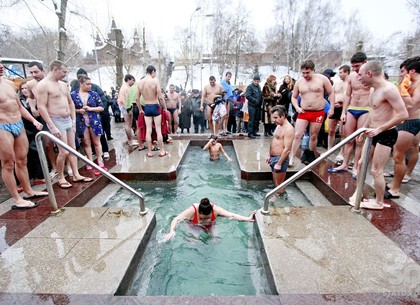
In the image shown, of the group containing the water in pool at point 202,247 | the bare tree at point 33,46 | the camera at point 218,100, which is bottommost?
the water in pool at point 202,247

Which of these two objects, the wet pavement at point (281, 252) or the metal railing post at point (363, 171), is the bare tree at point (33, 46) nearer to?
the wet pavement at point (281, 252)

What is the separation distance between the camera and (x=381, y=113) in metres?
3.20

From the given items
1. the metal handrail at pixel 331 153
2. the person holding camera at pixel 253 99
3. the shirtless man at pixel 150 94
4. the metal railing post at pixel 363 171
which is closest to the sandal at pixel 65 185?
the shirtless man at pixel 150 94

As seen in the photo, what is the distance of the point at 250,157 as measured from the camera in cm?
628

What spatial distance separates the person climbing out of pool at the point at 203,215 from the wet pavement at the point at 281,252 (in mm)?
367

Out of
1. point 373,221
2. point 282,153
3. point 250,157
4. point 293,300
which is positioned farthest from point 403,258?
point 250,157

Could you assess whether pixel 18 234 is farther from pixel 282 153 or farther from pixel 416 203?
pixel 416 203

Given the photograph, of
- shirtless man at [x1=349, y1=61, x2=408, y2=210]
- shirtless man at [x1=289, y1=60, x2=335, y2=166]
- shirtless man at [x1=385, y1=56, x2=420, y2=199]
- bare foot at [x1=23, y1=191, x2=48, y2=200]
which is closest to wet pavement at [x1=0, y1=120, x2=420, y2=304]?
bare foot at [x1=23, y1=191, x2=48, y2=200]

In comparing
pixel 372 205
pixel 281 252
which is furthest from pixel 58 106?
pixel 372 205

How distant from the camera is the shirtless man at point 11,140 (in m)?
3.34

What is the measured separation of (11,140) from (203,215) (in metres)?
2.82

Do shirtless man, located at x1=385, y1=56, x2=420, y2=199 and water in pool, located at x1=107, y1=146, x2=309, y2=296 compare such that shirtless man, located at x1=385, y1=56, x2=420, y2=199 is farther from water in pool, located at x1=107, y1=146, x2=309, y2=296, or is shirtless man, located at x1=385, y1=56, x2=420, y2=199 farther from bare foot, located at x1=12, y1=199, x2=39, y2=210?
bare foot, located at x1=12, y1=199, x2=39, y2=210

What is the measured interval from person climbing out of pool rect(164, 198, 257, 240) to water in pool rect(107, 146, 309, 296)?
13cm

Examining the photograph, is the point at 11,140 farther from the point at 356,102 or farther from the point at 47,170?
the point at 356,102
